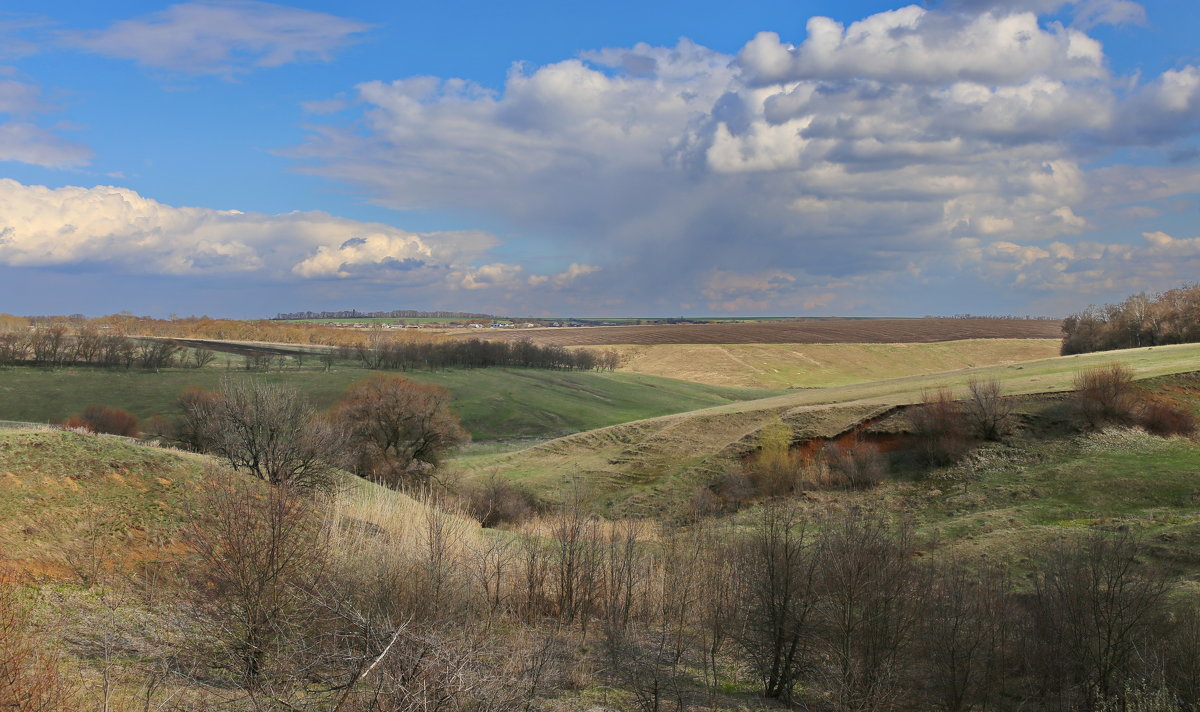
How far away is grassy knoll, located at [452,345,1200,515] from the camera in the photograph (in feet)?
145

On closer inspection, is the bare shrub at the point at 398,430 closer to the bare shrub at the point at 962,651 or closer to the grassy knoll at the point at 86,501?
the grassy knoll at the point at 86,501

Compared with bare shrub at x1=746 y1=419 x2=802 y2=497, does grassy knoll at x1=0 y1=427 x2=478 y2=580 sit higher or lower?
higher

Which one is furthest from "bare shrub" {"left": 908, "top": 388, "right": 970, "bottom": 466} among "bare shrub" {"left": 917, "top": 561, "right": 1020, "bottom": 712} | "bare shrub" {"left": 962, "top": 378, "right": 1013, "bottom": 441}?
"bare shrub" {"left": 917, "top": 561, "right": 1020, "bottom": 712}

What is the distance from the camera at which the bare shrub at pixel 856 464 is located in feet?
124

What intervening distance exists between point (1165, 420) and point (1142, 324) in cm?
6599

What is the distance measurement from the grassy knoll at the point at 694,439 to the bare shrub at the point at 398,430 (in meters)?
4.05

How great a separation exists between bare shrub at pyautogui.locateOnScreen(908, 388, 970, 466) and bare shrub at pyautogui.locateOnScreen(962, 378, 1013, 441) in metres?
0.54

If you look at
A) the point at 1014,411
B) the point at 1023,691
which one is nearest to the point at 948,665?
the point at 1023,691

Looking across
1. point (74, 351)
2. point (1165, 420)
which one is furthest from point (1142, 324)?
point (74, 351)

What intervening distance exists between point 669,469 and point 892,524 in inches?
751

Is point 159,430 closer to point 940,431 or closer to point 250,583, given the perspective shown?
point 940,431

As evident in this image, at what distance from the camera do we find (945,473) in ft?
119

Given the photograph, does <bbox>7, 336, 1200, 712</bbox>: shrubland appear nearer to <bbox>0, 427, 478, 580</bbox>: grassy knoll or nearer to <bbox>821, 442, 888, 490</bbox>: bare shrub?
<bbox>0, 427, 478, 580</bbox>: grassy knoll

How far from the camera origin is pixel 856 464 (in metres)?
38.8
